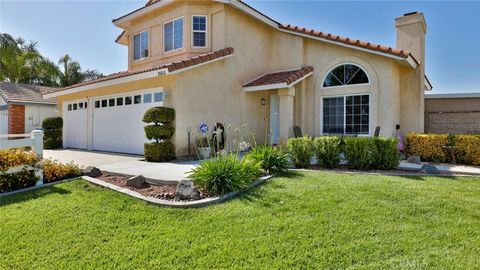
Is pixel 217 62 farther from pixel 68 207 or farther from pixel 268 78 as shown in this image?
pixel 68 207

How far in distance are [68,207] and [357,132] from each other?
41.3 ft

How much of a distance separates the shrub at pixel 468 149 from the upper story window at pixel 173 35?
12.9m

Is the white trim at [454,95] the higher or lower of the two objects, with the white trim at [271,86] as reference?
lower

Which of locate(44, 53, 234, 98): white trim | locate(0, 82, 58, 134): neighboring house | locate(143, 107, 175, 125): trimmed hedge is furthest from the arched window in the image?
locate(0, 82, 58, 134): neighboring house

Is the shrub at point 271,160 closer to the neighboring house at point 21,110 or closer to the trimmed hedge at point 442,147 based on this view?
the trimmed hedge at point 442,147

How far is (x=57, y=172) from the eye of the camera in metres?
8.23

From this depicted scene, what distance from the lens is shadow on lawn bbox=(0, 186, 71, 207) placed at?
6.52 m

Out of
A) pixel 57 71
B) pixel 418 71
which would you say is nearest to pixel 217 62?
pixel 418 71

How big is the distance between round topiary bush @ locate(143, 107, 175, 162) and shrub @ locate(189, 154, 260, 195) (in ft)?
16.0

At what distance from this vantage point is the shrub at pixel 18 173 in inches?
284

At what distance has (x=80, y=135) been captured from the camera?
17375 mm

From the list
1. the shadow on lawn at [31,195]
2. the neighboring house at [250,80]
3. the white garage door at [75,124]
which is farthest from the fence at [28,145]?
the white garage door at [75,124]

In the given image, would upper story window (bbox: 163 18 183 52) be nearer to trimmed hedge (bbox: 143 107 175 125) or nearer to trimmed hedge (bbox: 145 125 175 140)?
trimmed hedge (bbox: 143 107 175 125)

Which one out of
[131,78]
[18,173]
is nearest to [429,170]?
[18,173]
